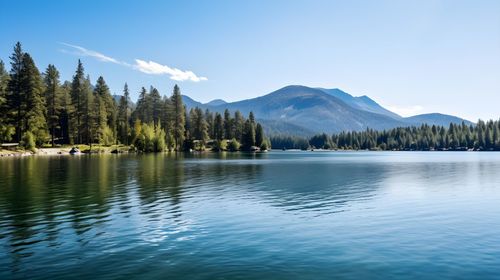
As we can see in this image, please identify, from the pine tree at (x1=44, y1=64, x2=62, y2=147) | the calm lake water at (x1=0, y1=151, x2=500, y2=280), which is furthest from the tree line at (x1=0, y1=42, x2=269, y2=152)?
the calm lake water at (x1=0, y1=151, x2=500, y2=280)

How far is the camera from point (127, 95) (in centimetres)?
19938

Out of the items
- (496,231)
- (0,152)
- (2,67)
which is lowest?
(496,231)

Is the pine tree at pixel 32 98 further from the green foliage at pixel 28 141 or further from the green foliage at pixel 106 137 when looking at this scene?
the green foliage at pixel 106 137

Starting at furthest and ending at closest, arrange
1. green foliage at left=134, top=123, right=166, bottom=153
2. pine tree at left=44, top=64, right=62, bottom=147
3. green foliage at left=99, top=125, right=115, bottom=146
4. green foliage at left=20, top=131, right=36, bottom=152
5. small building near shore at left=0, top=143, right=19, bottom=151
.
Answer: green foliage at left=134, top=123, right=166, bottom=153 → green foliage at left=99, top=125, right=115, bottom=146 → pine tree at left=44, top=64, right=62, bottom=147 → green foliage at left=20, top=131, right=36, bottom=152 → small building near shore at left=0, top=143, right=19, bottom=151

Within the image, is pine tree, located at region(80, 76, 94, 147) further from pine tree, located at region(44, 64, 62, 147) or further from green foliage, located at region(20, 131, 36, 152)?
green foliage, located at region(20, 131, 36, 152)

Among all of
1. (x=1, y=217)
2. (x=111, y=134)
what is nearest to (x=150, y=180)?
(x=1, y=217)

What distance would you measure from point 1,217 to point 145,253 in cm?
1363

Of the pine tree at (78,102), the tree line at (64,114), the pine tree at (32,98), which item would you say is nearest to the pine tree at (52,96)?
the tree line at (64,114)

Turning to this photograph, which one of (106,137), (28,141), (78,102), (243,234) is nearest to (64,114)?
(78,102)

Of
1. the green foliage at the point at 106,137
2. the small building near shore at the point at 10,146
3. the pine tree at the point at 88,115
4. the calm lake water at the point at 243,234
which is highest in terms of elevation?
the pine tree at the point at 88,115

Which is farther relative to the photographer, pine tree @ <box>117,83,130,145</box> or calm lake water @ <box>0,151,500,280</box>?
pine tree @ <box>117,83,130,145</box>

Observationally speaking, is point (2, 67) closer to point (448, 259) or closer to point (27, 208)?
point (27, 208)

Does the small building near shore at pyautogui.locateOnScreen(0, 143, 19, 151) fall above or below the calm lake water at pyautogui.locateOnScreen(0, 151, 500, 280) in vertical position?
above

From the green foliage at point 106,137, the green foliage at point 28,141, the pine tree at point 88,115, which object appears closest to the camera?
the green foliage at point 28,141
